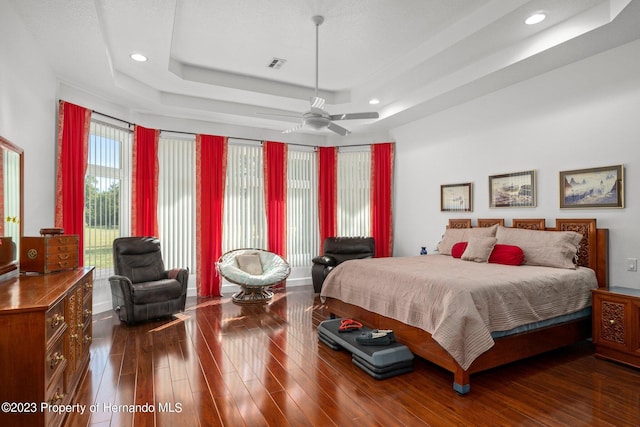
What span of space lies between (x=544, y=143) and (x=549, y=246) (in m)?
1.33

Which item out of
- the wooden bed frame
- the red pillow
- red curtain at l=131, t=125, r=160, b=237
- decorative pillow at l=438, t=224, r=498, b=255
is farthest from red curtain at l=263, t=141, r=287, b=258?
the red pillow

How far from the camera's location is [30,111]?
A: 3359mm

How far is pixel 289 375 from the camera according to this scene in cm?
293

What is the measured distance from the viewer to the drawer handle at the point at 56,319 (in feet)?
6.64

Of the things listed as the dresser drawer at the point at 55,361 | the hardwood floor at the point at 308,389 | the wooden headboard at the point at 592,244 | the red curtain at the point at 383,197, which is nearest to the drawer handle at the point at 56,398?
the dresser drawer at the point at 55,361

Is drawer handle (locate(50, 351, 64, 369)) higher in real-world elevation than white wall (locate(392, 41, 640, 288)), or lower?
lower

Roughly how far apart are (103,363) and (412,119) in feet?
17.9

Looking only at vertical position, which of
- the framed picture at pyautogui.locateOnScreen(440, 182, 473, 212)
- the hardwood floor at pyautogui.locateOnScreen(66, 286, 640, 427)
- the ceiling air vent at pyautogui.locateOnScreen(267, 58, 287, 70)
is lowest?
the hardwood floor at pyautogui.locateOnScreen(66, 286, 640, 427)

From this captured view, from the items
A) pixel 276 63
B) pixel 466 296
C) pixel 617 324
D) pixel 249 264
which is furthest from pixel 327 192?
pixel 617 324

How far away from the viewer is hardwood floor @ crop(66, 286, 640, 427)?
2.31 metres

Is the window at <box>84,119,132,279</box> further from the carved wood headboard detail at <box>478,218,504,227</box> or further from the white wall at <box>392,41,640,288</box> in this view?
the carved wood headboard detail at <box>478,218,504,227</box>

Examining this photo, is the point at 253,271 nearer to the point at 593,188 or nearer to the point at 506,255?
the point at 506,255

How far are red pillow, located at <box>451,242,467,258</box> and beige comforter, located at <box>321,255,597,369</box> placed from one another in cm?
52

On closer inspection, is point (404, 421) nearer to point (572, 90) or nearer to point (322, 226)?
point (572, 90)
